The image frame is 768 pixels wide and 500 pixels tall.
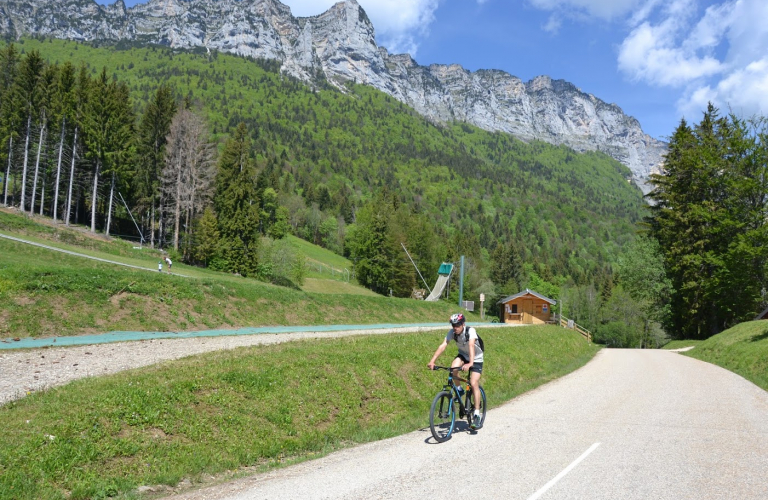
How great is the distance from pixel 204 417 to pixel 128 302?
13432 mm

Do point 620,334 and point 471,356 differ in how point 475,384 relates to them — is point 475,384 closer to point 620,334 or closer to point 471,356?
point 471,356

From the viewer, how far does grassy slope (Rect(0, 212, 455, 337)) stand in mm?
16328

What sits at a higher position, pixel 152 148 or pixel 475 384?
pixel 152 148

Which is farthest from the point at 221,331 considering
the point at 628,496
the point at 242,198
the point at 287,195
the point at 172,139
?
the point at 287,195

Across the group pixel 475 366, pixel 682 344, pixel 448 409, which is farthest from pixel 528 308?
pixel 448 409

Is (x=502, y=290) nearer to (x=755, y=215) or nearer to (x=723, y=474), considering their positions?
(x=755, y=215)

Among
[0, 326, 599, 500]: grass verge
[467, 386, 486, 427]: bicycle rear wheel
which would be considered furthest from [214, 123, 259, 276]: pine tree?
[467, 386, 486, 427]: bicycle rear wheel

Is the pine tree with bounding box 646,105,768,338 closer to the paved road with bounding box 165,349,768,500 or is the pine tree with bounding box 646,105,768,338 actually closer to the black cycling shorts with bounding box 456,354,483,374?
the paved road with bounding box 165,349,768,500

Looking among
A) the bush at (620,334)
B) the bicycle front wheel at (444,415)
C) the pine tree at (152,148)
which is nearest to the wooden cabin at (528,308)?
the bush at (620,334)

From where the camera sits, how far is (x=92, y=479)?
20.7ft

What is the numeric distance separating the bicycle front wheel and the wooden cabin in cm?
5099

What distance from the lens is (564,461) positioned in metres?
7.20

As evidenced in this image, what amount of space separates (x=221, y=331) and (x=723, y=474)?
1835 cm

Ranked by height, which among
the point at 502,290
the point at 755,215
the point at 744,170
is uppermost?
the point at 744,170
